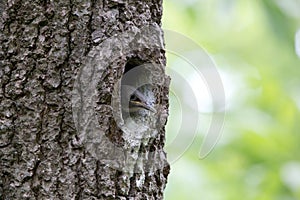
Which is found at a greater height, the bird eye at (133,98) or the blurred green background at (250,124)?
the blurred green background at (250,124)

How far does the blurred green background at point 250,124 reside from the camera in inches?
127

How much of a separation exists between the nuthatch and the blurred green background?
1.50m

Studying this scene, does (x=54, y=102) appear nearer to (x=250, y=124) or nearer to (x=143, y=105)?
(x=143, y=105)

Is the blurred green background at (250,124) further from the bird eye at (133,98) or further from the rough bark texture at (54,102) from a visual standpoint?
the rough bark texture at (54,102)

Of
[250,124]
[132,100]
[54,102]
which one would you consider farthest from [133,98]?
[250,124]

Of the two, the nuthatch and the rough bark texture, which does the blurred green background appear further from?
the rough bark texture

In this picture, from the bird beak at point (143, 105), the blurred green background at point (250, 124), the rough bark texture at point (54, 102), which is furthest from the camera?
the blurred green background at point (250, 124)

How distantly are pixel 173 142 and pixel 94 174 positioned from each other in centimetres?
→ 30

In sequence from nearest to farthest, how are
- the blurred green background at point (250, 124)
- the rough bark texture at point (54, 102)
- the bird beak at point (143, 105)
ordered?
the rough bark texture at point (54, 102) → the bird beak at point (143, 105) → the blurred green background at point (250, 124)

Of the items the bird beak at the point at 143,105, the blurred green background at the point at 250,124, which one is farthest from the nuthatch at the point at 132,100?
the blurred green background at the point at 250,124

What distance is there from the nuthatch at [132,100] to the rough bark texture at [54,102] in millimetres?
98

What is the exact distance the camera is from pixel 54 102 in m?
1.47

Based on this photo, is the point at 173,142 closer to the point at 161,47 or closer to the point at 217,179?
the point at 161,47

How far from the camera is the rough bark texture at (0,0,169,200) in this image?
1.46 metres
